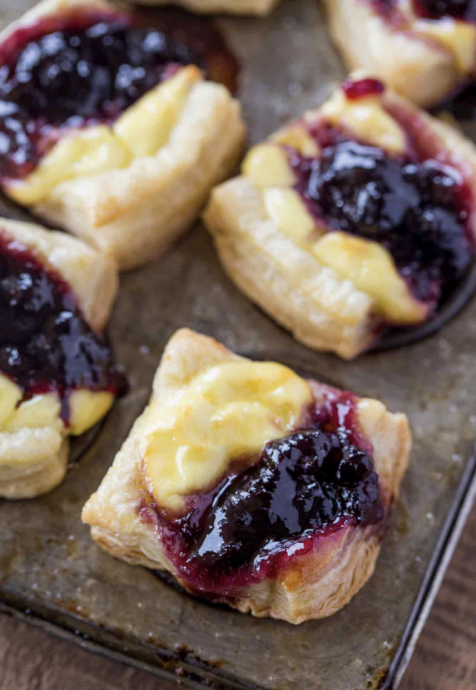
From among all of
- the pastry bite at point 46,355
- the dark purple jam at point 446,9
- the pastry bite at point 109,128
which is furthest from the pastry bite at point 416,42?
the pastry bite at point 46,355

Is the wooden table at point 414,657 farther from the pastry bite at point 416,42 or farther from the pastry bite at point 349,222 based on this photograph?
the pastry bite at point 416,42

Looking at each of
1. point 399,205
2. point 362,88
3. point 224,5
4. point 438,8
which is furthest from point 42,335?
point 438,8

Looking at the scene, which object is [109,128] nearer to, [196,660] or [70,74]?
[70,74]

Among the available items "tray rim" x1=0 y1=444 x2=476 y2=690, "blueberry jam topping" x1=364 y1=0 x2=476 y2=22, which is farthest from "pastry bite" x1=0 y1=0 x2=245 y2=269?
"tray rim" x1=0 y1=444 x2=476 y2=690

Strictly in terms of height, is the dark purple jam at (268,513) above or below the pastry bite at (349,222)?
below

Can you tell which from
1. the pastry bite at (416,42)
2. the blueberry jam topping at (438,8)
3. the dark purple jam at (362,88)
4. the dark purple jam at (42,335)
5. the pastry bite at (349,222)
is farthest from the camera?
the blueberry jam topping at (438,8)

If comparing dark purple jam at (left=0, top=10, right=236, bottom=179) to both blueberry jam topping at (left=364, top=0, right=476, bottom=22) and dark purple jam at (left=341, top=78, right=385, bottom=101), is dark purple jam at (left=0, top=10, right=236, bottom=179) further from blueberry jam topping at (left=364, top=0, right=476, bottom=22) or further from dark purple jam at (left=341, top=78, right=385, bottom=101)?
blueberry jam topping at (left=364, top=0, right=476, bottom=22)
